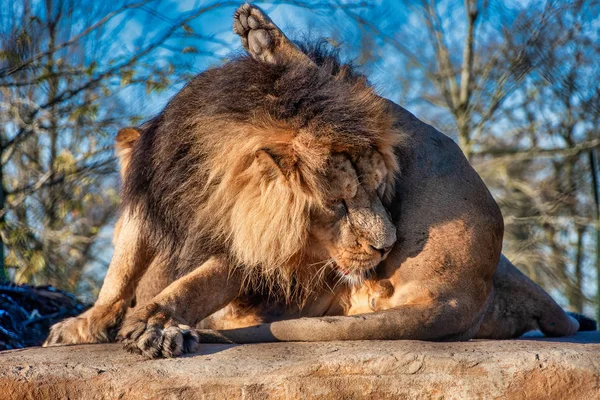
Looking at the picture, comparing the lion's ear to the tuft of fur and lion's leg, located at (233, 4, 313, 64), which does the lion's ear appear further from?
lion's leg, located at (233, 4, 313, 64)

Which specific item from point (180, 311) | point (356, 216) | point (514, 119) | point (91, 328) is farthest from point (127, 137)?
point (514, 119)

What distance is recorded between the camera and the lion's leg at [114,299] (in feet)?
10.6

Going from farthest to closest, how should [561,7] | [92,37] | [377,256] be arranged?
[92,37]
[561,7]
[377,256]

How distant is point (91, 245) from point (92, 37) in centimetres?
283

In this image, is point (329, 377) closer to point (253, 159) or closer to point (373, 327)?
point (373, 327)

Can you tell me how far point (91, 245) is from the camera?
8023 millimetres

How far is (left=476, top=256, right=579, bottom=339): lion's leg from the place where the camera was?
3480mm

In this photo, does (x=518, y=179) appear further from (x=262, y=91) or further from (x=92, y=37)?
(x=262, y=91)

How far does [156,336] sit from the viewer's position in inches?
107

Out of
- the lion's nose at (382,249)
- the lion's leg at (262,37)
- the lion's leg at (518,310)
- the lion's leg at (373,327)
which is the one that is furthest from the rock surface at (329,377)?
the lion's leg at (262,37)

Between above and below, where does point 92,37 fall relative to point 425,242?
above

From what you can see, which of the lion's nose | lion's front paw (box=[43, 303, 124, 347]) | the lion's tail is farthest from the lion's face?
the lion's tail

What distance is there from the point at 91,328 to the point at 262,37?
50.5 inches

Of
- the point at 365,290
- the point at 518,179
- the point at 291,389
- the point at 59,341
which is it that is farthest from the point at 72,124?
the point at 518,179
